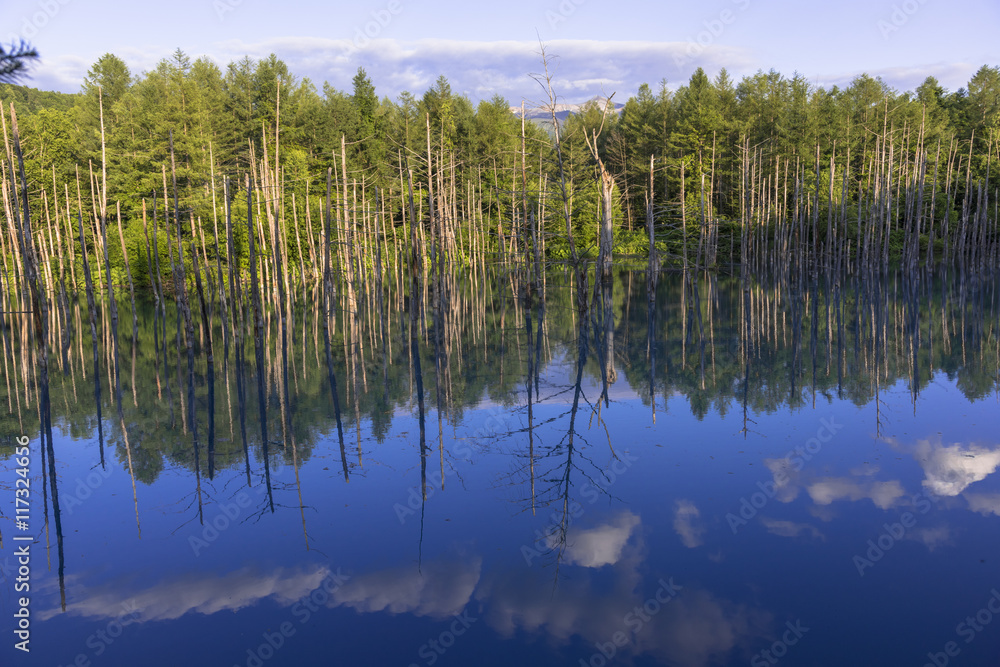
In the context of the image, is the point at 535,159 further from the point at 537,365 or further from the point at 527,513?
the point at 527,513

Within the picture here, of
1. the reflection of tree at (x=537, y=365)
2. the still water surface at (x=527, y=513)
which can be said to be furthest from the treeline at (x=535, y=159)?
the still water surface at (x=527, y=513)

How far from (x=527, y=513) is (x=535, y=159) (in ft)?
132

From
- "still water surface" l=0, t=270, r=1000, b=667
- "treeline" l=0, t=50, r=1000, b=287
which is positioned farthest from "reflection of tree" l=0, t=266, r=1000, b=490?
"treeline" l=0, t=50, r=1000, b=287

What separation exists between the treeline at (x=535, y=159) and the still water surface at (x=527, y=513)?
16852mm

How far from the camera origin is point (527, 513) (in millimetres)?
6164

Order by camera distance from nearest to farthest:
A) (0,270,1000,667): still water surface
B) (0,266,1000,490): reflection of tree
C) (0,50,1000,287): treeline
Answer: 1. (0,270,1000,667): still water surface
2. (0,266,1000,490): reflection of tree
3. (0,50,1000,287): treeline

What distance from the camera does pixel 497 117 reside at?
45906 millimetres

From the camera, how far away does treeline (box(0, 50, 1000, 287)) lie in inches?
1213

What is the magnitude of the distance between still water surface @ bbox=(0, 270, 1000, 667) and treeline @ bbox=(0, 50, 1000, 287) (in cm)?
1685

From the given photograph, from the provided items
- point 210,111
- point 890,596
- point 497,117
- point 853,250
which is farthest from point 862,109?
point 890,596

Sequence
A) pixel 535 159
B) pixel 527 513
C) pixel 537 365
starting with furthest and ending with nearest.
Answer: pixel 535 159 → pixel 537 365 → pixel 527 513

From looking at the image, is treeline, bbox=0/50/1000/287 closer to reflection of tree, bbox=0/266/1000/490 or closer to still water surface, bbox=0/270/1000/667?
reflection of tree, bbox=0/266/1000/490

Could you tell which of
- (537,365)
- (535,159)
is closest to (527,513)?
(537,365)

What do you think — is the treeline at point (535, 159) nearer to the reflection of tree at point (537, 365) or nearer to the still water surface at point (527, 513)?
the reflection of tree at point (537, 365)
